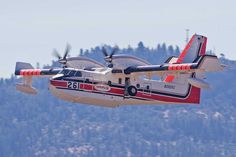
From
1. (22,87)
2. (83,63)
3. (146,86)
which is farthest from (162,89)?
(22,87)

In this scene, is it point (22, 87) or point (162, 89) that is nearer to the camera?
point (162, 89)

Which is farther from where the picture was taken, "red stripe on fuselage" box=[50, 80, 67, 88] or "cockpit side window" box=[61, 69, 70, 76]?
"cockpit side window" box=[61, 69, 70, 76]

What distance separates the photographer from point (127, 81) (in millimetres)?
75562

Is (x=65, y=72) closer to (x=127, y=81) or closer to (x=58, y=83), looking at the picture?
(x=58, y=83)

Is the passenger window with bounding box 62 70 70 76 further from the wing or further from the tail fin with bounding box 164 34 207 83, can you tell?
the tail fin with bounding box 164 34 207 83

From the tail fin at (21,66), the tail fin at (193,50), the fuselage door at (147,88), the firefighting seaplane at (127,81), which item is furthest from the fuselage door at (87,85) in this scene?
the tail fin at (21,66)

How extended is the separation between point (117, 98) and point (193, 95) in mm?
7240

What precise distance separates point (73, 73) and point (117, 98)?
398 cm

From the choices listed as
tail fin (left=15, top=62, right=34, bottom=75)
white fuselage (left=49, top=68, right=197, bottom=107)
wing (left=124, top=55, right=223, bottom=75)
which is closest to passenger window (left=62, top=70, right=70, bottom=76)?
white fuselage (left=49, top=68, right=197, bottom=107)

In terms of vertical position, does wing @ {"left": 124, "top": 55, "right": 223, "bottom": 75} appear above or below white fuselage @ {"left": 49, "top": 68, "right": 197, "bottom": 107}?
above

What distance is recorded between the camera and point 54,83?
73562 millimetres

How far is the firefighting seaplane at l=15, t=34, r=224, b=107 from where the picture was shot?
73688 millimetres

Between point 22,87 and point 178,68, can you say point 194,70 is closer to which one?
point 178,68

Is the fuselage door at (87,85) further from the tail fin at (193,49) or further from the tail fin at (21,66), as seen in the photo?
the tail fin at (21,66)
